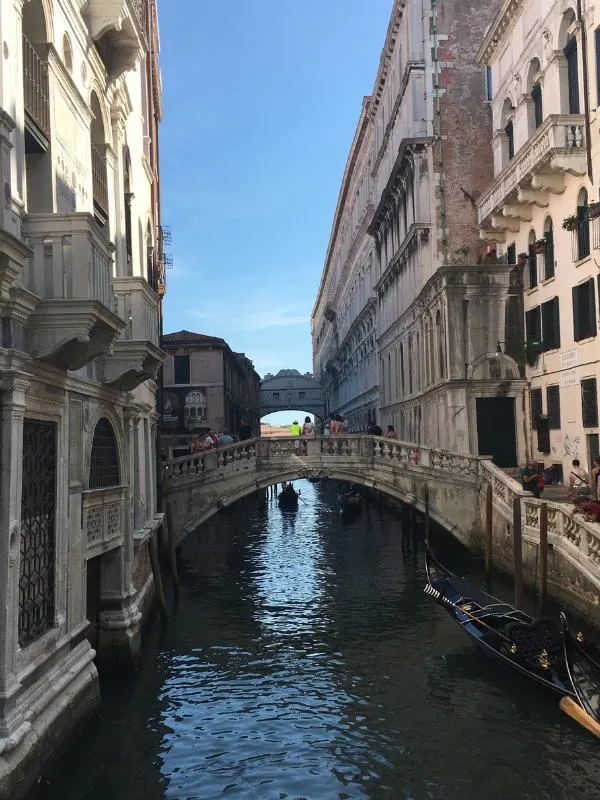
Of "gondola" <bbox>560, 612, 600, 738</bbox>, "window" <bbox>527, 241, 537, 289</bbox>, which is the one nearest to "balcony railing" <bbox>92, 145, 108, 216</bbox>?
"gondola" <bbox>560, 612, 600, 738</bbox>

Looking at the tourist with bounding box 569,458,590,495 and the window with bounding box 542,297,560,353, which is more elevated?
the window with bounding box 542,297,560,353

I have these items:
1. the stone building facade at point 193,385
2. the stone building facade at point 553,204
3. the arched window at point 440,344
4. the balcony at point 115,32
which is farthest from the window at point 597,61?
the stone building facade at point 193,385

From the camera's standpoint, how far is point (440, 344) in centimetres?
2212

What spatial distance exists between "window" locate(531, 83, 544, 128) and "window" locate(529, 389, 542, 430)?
630 cm

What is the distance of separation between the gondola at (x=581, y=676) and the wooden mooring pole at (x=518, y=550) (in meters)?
4.59

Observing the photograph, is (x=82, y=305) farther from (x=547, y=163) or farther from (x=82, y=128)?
(x=547, y=163)

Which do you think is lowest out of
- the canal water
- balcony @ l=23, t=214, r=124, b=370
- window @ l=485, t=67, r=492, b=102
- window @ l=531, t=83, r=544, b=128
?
the canal water

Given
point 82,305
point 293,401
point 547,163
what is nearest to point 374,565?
point 547,163

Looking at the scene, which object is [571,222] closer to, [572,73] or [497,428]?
[572,73]

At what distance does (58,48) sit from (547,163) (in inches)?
458

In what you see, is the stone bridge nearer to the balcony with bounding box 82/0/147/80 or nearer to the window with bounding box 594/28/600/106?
the window with bounding box 594/28/600/106

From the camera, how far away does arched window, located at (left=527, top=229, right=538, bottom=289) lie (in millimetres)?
19734

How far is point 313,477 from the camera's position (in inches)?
757

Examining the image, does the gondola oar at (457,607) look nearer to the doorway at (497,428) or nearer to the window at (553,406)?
the window at (553,406)
